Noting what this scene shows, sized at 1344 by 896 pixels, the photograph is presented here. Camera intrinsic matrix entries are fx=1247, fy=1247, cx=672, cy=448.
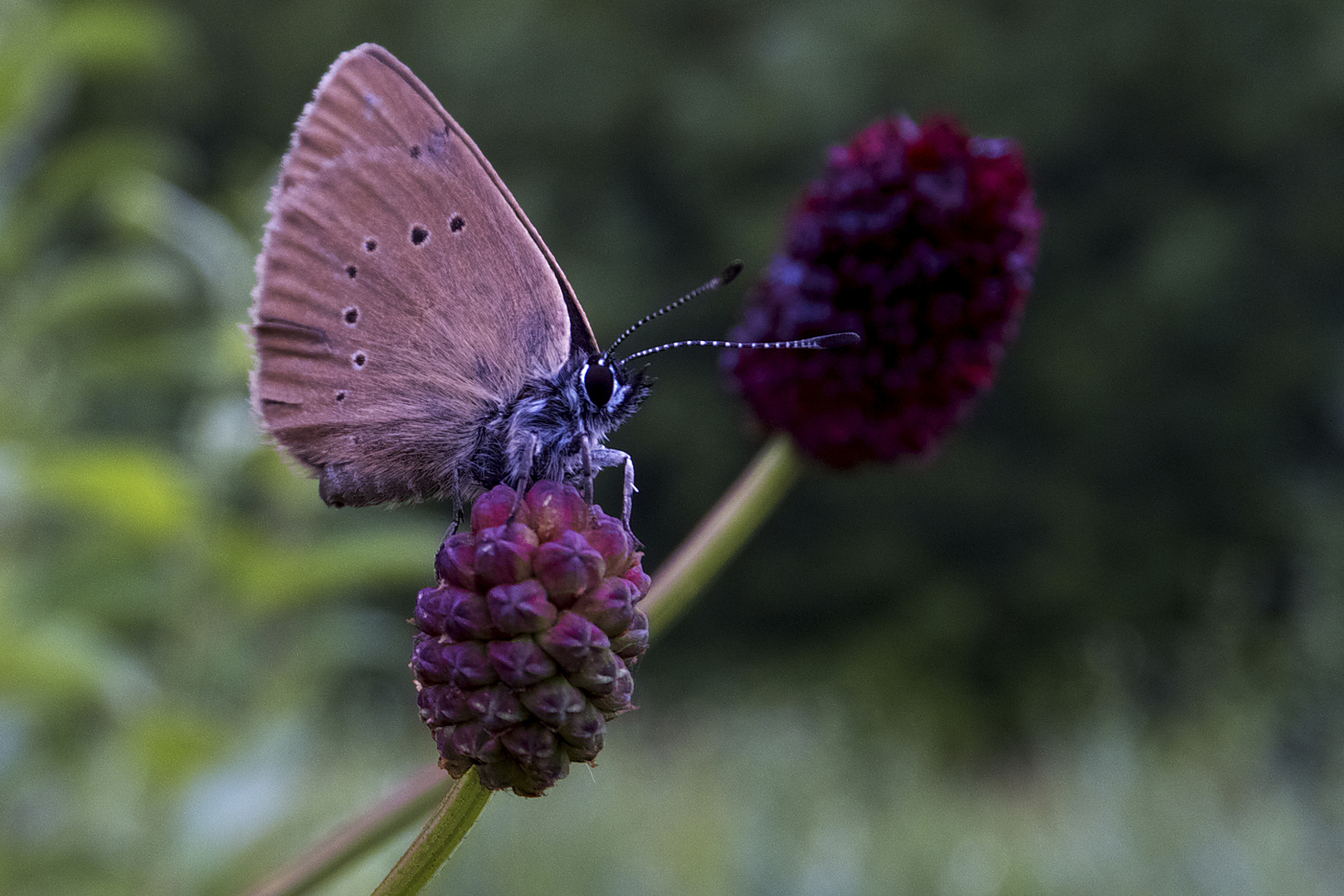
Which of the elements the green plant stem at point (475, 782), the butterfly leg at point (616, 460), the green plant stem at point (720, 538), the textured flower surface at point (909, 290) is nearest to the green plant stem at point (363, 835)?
the green plant stem at point (475, 782)

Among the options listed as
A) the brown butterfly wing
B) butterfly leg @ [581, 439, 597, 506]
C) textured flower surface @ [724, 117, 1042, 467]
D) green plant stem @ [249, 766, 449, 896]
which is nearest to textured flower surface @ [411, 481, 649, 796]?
green plant stem @ [249, 766, 449, 896]

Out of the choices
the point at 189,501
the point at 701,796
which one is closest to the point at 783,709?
the point at 701,796

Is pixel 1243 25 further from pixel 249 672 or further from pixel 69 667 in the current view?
pixel 69 667

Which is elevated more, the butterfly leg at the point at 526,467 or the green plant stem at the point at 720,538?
the butterfly leg at the point at 526,467

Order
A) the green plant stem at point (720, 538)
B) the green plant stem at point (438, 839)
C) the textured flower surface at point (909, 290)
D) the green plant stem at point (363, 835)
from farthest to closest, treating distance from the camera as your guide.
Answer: the textured flower surface at point (909, 290) < the green plant stem at point (720, 538) < the green plant stem at point (363, 835) < the green plant stem at point (438, 839)

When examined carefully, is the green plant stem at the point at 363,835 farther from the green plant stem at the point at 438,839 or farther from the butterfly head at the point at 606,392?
the butterfly head at the point at 606,392

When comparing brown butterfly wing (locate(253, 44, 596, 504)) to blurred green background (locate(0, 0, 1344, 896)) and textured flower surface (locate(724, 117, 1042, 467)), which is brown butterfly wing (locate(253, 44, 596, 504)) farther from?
blurred green background (locate(0, 0, 1344, 896))
